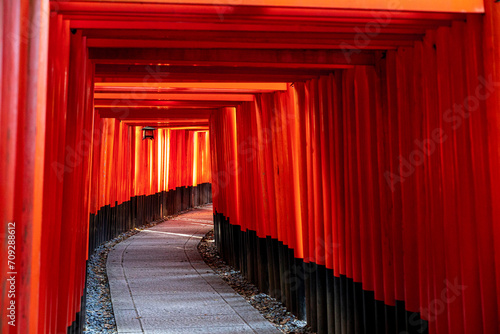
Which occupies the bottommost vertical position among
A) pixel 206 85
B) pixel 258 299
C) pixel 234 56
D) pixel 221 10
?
pixel 258 299

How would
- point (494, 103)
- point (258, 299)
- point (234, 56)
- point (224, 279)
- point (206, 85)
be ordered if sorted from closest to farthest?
1. point (494, 103)
2. point (234, 56)
3. point (206, 85)
4. point (258, 299)
5. point (224, 279)

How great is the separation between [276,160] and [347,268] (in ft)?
7.23

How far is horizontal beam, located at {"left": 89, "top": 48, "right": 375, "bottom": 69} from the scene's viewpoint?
4.38 m

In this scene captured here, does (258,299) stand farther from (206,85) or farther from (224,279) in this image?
(206,85)

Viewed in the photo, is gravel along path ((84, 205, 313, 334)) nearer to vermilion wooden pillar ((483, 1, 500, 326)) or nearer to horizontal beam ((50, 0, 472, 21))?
vermilion wooden pillar ((483, 1, 500, 326))

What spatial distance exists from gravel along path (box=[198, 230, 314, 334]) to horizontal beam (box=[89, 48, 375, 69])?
118 inches

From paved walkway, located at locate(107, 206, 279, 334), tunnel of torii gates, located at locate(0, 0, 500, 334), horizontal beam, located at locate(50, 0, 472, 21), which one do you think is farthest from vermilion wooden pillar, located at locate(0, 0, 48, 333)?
paved walkway, located at locate(107, 206, 279, 334)

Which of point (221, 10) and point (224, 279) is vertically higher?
point (221, 10)

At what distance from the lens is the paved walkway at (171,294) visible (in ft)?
18.6

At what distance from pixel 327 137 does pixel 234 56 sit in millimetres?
1373

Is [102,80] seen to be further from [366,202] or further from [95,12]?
[366,202]

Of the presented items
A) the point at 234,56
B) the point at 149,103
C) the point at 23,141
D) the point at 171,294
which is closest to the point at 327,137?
the point at 234,56

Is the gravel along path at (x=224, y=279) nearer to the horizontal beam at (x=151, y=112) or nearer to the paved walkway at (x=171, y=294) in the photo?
the paved walkway at (x=171, y=294)

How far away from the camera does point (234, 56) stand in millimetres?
4426
